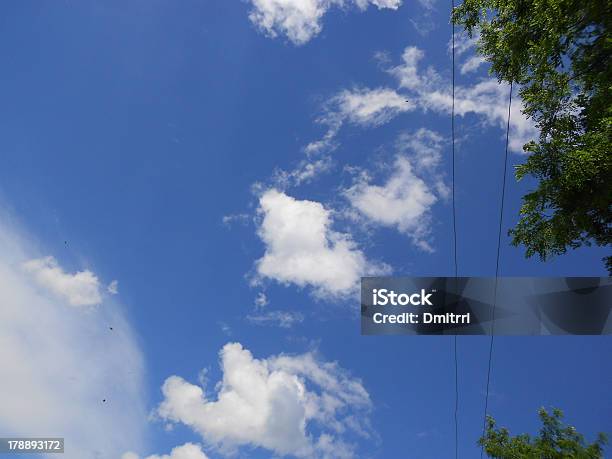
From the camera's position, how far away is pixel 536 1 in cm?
966

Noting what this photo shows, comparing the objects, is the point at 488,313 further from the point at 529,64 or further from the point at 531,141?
the point at 529,64

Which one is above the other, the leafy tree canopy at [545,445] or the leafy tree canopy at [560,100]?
the leafy tree canopy at [560,100]

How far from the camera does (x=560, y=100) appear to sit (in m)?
10.9

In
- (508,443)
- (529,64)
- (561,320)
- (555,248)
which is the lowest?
(508,443)

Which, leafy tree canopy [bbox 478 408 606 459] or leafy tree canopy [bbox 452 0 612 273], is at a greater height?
leafy tree canopy [bbox 452 0 612 273]

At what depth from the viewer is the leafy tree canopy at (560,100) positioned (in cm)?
940

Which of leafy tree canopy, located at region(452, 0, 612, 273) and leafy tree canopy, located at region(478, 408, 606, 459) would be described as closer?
leafy tree canopy, located at region(452, 0, 612, 273)

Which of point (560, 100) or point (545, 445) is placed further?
point (545, 445)

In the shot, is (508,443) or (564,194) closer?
(564,194)

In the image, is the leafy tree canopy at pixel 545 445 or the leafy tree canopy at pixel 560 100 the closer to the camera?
the leafy tree canopy at pixel 560 100

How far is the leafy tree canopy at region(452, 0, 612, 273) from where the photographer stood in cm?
940

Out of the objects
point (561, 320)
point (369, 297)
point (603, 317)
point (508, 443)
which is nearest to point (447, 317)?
point (369, 297)

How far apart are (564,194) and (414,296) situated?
4034 millimetres

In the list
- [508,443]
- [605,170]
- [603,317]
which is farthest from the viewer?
[508,443]
